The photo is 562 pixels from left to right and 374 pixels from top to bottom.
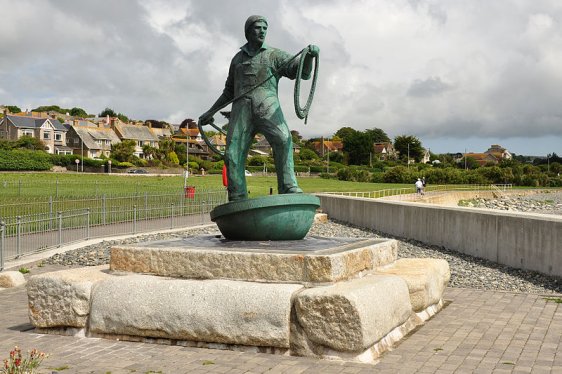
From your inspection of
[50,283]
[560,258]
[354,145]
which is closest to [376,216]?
[560,258]

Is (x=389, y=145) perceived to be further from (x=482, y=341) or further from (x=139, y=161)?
(x=482, y=341)

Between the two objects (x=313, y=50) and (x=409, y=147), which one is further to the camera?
(x=409, y=147)

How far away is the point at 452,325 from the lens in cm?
864

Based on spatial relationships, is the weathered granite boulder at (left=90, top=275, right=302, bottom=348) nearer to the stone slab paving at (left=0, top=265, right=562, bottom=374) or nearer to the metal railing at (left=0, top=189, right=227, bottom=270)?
the stone slab paving at (left=0, top=265, right=562, bottom=374)

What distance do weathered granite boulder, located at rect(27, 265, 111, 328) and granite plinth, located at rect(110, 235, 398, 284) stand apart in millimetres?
595

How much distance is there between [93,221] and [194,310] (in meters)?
16.6

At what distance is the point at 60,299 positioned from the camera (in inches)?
323

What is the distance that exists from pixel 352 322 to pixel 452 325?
7.73ft

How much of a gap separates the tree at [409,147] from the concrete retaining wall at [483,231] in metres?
109

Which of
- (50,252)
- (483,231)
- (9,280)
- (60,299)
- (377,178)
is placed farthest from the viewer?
(377,178)

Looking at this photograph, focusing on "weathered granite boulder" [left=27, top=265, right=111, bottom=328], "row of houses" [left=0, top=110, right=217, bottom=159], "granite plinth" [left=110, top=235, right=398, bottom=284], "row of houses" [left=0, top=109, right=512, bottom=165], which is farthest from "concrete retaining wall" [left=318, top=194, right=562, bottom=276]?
"row of houses" [left=0, top=110, right=217, bottom=159]

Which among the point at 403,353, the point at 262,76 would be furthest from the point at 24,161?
the point at 403,353

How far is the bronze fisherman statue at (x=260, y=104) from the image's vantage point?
9.78 metres

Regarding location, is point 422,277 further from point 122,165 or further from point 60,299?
point 122,165
